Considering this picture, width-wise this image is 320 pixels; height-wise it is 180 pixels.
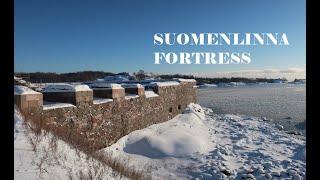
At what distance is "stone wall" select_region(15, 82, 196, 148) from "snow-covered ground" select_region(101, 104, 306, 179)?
1.15ft

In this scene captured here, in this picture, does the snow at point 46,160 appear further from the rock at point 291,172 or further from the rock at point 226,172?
the rock at point 291,172

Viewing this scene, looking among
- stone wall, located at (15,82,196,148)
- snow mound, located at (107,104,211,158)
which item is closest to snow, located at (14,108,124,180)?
stone wall, located at (15,82,196,148)

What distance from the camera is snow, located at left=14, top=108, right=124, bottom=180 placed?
488 centimetres

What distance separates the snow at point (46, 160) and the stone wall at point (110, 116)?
1223 mm

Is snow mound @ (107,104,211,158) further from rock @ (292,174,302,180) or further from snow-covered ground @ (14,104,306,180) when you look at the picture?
rock @ (292,174,302,180)

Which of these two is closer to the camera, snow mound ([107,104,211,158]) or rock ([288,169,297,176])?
rock ([288,169,297,176])

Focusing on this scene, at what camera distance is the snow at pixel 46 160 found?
16.0ft

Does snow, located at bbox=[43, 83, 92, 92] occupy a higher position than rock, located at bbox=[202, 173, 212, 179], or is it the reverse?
snow, located at bbox=[43, 83, 92, 92]

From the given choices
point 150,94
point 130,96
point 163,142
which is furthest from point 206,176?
point 150,94
